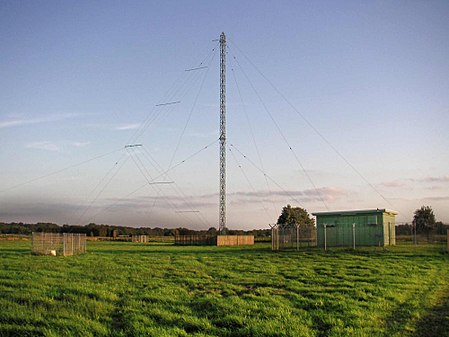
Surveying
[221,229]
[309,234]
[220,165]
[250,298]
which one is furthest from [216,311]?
[221,229]

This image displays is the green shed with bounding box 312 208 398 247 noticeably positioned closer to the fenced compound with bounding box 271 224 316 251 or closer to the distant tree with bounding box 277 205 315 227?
the fenced compound with bounding box 271 224 316 251

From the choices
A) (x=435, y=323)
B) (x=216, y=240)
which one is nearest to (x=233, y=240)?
(x=216, y=240)

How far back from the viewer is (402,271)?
22.8m

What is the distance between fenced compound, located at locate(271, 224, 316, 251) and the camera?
43.8 metres

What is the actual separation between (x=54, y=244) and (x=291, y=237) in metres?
19.7

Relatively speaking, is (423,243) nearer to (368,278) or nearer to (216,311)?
(368,278)

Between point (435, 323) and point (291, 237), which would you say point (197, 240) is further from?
point (435, 323)

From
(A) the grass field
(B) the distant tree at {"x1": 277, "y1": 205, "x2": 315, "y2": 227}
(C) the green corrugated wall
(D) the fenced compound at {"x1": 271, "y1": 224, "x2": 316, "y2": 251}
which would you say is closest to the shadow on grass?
(A) the grass field

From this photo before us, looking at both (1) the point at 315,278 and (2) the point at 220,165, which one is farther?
(2) the point at 220,165

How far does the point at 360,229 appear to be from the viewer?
4603cm

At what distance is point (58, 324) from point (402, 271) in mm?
16503

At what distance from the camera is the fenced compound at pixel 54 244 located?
38.4 meters

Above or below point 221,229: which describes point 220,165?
above

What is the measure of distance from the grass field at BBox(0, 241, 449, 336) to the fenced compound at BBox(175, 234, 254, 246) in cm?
5016
